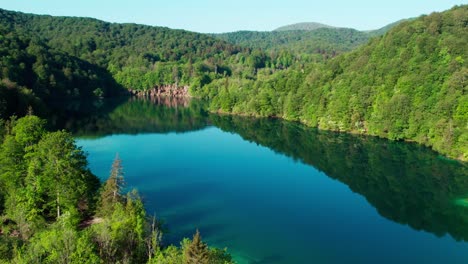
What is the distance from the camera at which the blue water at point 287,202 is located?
3759 centimetres

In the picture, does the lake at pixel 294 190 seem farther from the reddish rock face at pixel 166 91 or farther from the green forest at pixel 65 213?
the reddish rock face at pixel 166 91

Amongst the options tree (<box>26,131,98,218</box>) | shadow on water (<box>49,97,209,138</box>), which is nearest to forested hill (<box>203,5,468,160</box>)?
shadow on water (<box>49,97,209,138</box>)

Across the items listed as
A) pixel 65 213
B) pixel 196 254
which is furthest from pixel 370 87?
pixel 196 254

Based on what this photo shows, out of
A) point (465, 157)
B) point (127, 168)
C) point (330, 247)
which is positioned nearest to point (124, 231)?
point (330, 247)

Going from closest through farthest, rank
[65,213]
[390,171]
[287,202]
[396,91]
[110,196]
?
[65,213], [110,196], [287,202], [390,171], [396,91]

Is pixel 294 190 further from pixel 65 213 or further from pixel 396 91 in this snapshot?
pixel 396 91

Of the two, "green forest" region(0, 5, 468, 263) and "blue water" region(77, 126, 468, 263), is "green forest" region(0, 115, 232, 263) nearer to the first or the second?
"green forest" region(0, 5, 468, 263)

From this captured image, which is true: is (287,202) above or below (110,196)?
below

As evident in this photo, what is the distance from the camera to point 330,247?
3806 cm

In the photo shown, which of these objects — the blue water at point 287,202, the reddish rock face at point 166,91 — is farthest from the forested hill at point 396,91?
the reddish rock face at point 166,91

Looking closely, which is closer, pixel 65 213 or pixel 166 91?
pixel 65 213

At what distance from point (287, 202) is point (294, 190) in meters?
5.50

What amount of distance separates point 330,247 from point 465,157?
43.2 metres

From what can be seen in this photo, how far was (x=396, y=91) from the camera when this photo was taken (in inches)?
3597
